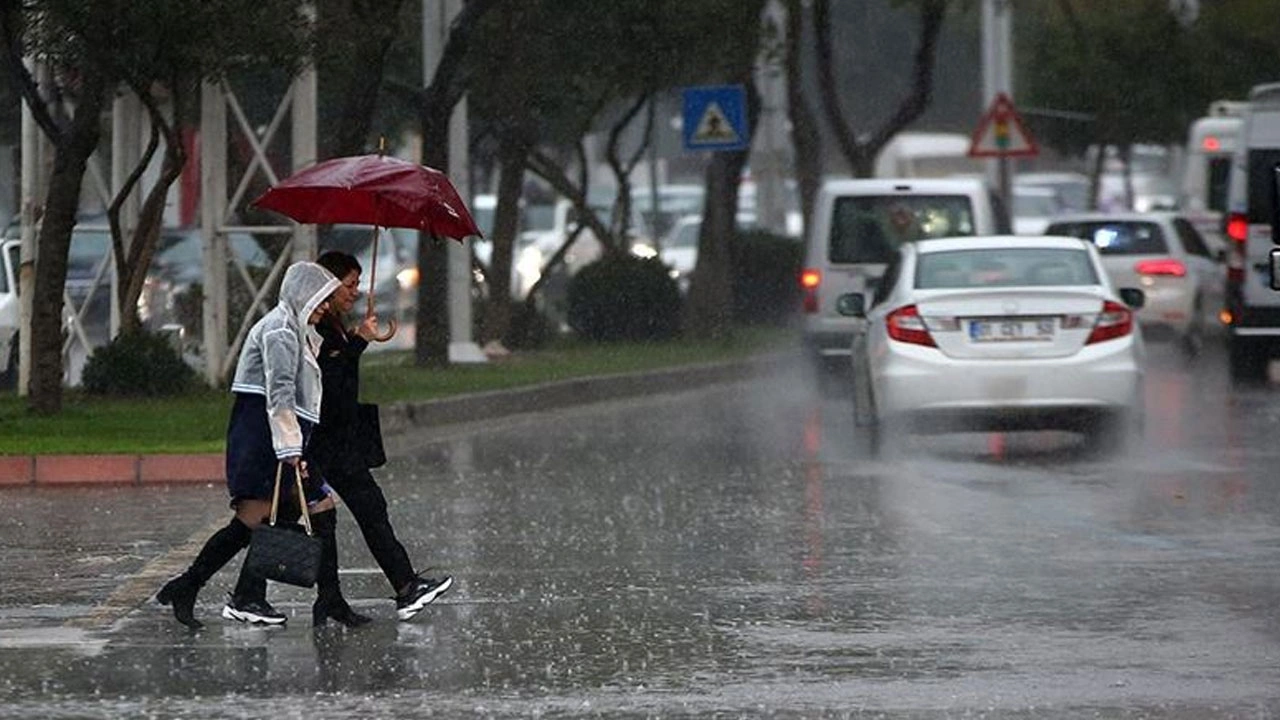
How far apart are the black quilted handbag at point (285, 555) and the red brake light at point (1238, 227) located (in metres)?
14.8

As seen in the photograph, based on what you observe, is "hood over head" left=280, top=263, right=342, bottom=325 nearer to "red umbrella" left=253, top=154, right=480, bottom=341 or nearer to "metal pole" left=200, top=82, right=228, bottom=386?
"red umbrella" left=253, top=154, right=480, bottom=341

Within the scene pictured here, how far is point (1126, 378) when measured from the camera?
17391 millimetres

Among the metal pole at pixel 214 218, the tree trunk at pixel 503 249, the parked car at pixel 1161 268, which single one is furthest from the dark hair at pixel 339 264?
the parked car at pixel 1161 268

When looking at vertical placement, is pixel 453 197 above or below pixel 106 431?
above

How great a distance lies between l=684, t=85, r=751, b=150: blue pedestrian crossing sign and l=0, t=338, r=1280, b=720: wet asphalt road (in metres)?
9.56

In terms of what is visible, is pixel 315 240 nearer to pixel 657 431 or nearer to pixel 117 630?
pixel 657 431

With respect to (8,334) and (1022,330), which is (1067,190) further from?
(1022,330)

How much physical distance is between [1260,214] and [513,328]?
785 centimetres

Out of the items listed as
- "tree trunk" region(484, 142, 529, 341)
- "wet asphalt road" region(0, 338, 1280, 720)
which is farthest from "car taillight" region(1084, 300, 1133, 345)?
"tree trunk" region(484, 142, 529, 341)

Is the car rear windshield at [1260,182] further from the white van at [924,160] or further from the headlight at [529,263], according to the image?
the white van at [924,160]

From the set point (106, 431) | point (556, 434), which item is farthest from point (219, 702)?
point (556, 434)

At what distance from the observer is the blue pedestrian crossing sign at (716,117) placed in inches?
1084

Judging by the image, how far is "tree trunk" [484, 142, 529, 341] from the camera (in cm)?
2767

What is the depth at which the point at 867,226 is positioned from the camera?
77.2 ft
